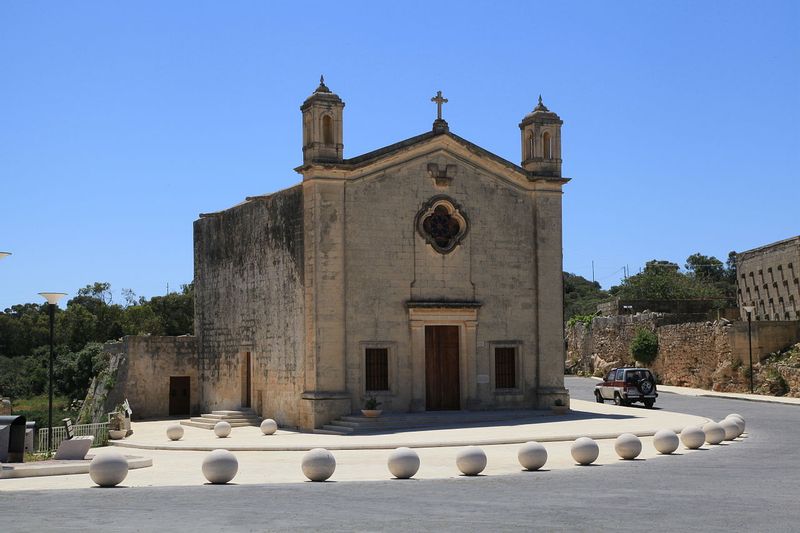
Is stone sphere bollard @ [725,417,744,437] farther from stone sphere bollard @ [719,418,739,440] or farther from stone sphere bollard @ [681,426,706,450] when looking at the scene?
stone sphere bollard @ [681,426,706,450]

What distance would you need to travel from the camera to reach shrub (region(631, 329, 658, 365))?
2023 inches

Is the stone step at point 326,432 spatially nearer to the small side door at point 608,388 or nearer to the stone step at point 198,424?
the stone step at point 198,424

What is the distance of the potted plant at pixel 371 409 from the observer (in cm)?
2838

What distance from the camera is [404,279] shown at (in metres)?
30.7

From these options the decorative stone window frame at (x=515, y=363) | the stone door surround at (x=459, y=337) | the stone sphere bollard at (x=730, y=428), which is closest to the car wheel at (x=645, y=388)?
the decorative stone window frame at (x=515, y=363)

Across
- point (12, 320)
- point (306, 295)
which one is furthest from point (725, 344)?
point (12, 320)

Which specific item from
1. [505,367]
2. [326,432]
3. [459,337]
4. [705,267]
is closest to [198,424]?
[326,432]

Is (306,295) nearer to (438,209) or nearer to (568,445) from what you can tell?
(438,209)

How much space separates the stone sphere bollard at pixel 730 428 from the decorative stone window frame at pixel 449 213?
10483 mm

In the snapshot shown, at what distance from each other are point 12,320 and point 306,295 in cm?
6268

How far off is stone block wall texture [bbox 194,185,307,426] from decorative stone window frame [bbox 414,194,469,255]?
3.70 metres

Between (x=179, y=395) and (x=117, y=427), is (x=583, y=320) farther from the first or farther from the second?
(x=117, y=427)

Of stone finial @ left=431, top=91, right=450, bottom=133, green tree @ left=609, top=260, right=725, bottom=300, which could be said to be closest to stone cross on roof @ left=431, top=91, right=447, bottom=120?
stone finial @ left=431, top=91, right=450, bottom=133

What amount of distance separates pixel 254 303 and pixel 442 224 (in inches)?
270
